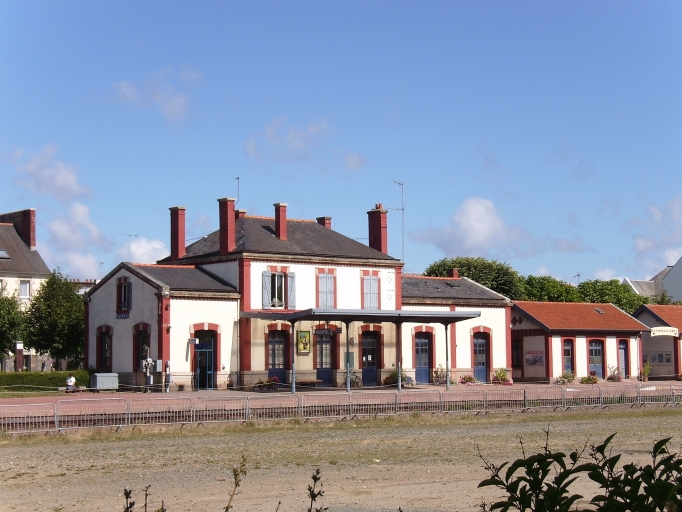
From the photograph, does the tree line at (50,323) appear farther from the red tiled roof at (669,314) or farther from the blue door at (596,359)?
the red tiled roof at (669,314)

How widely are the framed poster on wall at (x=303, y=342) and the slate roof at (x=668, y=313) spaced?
21985 mm

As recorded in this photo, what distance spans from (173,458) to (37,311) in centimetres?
3308

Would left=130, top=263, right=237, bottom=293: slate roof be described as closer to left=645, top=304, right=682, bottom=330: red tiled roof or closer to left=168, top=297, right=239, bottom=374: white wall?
left=168, top=297, right=239, bottom=374: white wall

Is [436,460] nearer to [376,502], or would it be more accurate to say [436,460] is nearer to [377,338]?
[376,502]

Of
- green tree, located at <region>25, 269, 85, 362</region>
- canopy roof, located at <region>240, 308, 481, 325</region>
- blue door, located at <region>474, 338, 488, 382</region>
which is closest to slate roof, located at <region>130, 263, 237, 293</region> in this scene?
canopy roof, located at <region>240, 308, 481, 325</region>

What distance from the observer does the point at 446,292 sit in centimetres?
4747

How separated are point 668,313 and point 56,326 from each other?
1298 inches

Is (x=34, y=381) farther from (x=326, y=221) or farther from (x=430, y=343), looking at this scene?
(x=430, y=343)

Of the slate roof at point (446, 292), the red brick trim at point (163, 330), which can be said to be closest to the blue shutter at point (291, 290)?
the red brick trim at point (163, 330)

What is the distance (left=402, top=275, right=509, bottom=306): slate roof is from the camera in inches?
1818

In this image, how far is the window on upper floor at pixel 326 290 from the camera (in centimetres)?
4231

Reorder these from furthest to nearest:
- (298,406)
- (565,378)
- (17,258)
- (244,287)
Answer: (17,258), (565,378), (244,287), (298,406)

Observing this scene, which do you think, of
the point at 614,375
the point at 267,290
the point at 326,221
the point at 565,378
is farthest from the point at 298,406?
the point at 614,375

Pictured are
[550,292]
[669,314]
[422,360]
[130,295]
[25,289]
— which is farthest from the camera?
[550,292]
